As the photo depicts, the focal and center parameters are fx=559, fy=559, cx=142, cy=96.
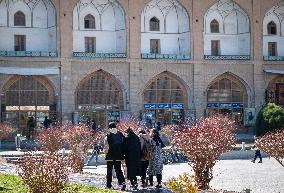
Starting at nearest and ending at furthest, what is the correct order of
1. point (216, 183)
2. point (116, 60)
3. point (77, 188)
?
point (77, 188)
point (216, 183)
point (116, 60)

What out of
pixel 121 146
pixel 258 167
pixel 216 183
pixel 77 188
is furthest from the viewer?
pixel 258 167

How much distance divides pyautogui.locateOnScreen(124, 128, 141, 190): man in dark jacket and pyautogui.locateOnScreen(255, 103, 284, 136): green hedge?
60.9 ft

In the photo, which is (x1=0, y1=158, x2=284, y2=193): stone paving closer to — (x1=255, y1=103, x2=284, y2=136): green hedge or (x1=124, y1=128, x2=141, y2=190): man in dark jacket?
(x1=124, y1=128, x2=141, y2=190): man in dark jacket

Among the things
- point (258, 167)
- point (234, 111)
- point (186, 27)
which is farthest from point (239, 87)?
point (258, 167)

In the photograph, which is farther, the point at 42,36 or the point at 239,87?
the point at 239,87

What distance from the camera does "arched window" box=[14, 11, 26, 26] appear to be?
1244 inches

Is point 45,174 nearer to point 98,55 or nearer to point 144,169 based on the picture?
point 144,169

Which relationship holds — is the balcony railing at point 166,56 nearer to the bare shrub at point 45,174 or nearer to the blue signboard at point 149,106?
the blue signboard at point 149,106

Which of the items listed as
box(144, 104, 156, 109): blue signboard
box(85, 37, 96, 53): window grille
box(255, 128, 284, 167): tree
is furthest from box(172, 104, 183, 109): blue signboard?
box(255, 128, 284, 167): tree

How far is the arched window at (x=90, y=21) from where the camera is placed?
107ft

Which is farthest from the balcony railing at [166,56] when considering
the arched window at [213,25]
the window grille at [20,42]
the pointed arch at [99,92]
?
the window grille at [20,42]

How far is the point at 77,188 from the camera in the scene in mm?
10305

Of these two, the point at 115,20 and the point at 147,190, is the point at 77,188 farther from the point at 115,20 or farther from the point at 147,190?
the point at 115,20

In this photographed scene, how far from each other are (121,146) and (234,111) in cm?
2410
